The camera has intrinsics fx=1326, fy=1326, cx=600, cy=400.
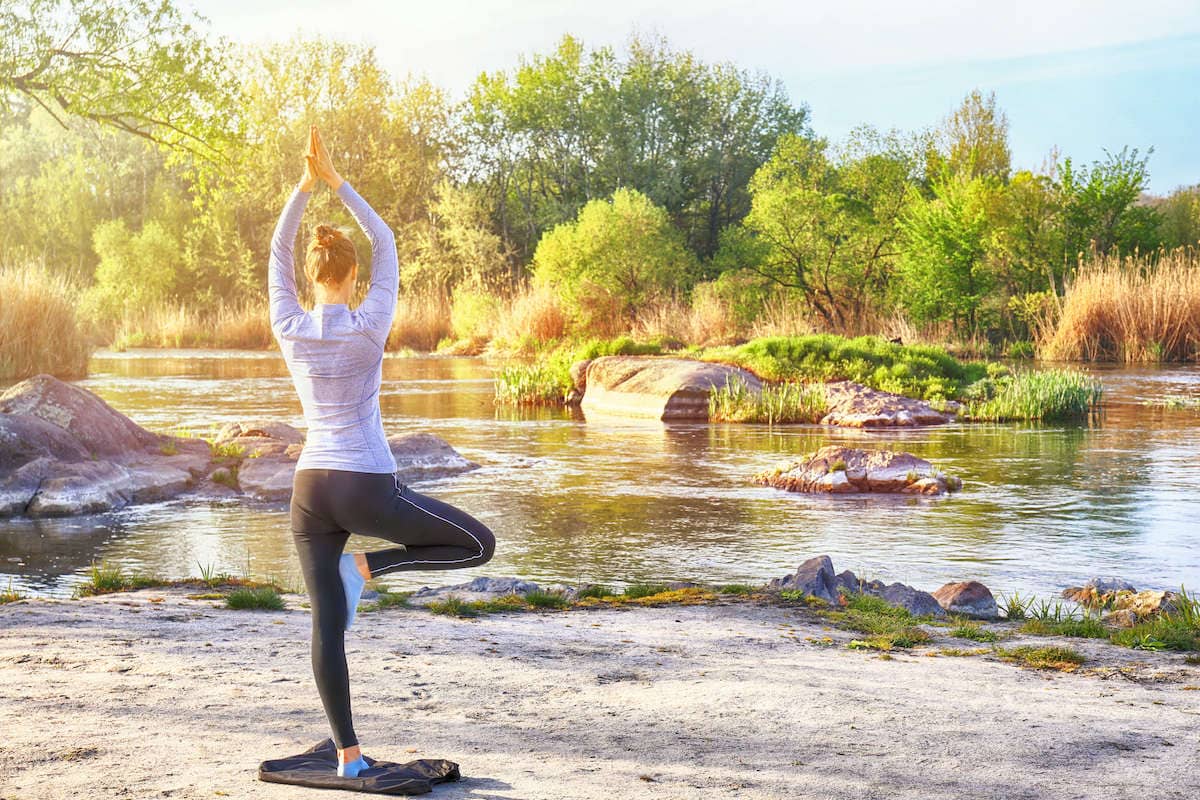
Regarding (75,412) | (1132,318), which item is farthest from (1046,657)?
(1132,318)

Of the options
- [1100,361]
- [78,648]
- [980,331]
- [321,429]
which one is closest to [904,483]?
[78,648]

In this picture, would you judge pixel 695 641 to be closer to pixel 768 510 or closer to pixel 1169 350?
pixel 768 510

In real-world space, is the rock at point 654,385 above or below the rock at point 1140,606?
above

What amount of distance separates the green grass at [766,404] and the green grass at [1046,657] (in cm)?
A: 1743

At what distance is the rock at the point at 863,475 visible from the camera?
16094mm

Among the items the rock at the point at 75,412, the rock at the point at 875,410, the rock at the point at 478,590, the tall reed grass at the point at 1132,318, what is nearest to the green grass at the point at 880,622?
the rock at the point at 478,590

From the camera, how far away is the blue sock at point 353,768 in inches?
191

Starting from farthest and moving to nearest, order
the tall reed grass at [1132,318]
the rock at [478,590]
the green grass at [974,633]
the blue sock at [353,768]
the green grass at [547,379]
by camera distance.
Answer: the tall reed grass at [1132,318] < the green grass at [547,379] < the rock at [478,590] < the green grass at [974,633] < the blue sock at [353,768]

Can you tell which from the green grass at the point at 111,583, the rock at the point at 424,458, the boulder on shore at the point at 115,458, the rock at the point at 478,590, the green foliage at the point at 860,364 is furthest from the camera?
the green foliage at the point at 860,364

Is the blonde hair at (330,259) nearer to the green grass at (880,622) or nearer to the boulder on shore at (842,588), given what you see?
the green grass at (880,622)

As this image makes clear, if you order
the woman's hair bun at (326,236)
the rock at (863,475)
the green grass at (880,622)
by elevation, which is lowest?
the green grass at (880,622)

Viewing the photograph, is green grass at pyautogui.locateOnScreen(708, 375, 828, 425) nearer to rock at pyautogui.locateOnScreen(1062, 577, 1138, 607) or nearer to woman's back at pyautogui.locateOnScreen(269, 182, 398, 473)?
rock at pyautogui.locateOnScreen(1062, 577, 1138, 607)

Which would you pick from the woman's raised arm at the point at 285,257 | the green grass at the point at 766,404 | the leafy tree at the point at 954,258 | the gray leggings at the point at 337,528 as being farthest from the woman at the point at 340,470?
the leafy tree at the point at 954,258

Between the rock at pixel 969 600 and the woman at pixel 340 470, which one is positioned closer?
the woman at pixel 340 470
